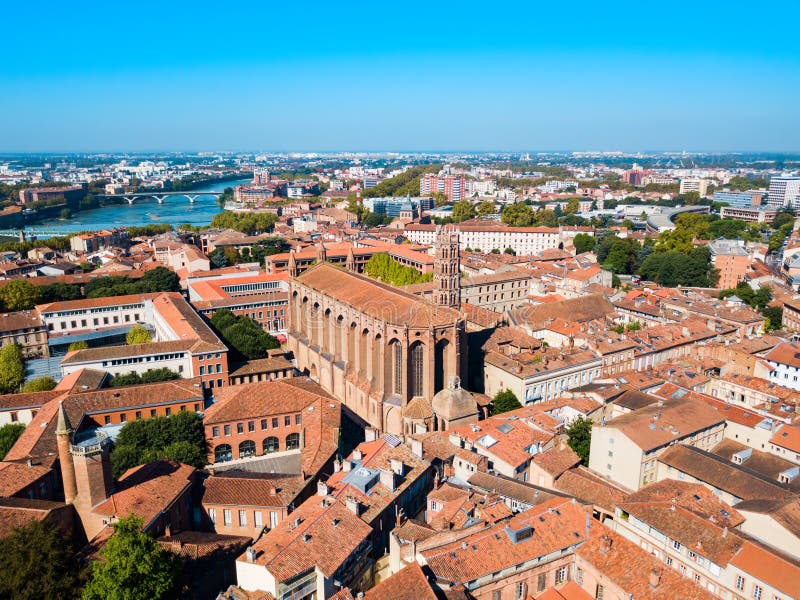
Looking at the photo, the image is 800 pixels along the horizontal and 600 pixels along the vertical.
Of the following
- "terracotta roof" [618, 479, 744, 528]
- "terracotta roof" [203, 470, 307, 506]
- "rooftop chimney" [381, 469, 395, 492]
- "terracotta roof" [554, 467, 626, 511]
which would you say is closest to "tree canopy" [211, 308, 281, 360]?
"terracotta roof" [203, 470, 307, 506]

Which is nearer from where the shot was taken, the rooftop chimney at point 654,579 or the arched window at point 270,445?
the rooftop chimney at point 654,579

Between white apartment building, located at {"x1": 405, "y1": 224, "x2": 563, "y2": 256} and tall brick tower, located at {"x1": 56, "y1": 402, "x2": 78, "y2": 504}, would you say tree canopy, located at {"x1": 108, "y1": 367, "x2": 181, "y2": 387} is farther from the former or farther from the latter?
white apartment building, located at {"x1": 405, "y1": 224, "x2": 563, "y2": 256}

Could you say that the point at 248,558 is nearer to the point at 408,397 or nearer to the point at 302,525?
the point at 302,525

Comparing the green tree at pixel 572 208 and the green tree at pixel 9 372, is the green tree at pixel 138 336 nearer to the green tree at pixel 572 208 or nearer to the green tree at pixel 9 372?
the green tree at pixel 9 372

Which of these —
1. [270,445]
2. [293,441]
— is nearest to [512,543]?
[293,441]

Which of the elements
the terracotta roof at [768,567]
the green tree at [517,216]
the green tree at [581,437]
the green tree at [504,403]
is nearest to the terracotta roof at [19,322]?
the green tree at [504,403]

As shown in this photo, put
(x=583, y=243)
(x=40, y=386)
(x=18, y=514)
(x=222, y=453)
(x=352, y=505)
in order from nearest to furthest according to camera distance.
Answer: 1. (x=352, y=505)
2. (x=18, y=514)
3. (x=222, y=453)
4. (x=40, y=386)
5. (x=583, y=243)

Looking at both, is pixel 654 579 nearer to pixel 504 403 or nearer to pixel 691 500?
pixel 691 500
